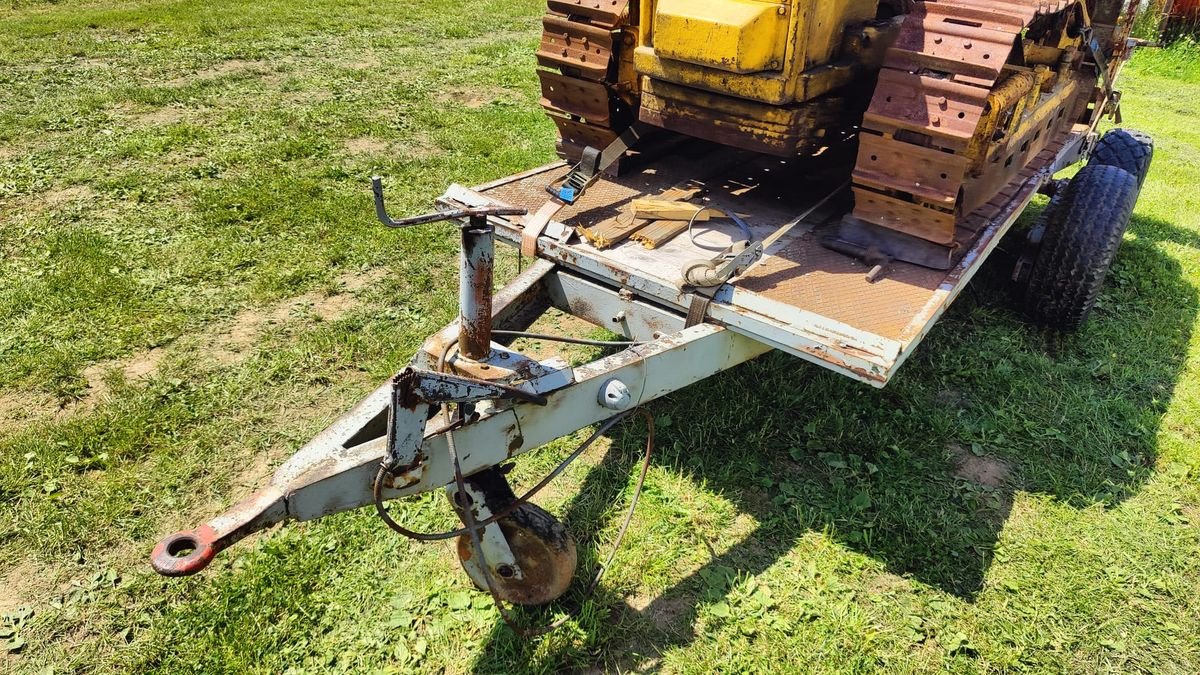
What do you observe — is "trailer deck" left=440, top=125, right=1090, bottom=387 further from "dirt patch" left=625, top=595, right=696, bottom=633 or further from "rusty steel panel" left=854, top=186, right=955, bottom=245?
"dirt patch" left=625, top=595, right=696, bottom=633

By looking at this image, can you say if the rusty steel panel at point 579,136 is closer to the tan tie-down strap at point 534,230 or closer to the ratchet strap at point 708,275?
the tan tie-down strap at point 534,230

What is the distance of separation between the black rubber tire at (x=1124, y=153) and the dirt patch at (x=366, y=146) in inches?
215

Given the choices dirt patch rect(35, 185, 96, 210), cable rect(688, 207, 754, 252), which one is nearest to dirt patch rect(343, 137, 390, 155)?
dirt patch rect(35, 185, 96, 210)

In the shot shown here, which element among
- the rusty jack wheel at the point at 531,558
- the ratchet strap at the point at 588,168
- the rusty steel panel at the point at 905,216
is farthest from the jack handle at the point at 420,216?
the rusty steel panel at the point at 905,216

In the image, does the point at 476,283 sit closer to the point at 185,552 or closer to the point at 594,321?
the point at 185,552

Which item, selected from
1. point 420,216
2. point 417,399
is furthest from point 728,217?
point 417,399

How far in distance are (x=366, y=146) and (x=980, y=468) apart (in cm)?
555

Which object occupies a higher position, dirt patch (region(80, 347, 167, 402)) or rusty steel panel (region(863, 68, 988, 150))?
rusty steel panel (region(863, 68, 988, 150))

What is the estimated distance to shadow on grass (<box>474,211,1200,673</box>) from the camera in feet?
9.73

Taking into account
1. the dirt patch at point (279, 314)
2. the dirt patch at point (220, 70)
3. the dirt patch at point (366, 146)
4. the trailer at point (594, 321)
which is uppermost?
the trailer at point (594, 321)

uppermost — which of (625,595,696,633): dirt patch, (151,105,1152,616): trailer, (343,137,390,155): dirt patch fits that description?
(151,105,1152,616): trailer

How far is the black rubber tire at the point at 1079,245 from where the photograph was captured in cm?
401

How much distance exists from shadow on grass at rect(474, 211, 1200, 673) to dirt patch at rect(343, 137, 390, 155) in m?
4.17

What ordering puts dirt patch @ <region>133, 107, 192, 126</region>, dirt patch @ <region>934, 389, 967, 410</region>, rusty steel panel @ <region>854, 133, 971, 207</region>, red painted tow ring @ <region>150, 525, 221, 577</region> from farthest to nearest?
dirt patch @ <region>133, 107, 192, 126</region> → dirt patch @ <region>934, 389, 967, 410</region> → rusty steel panel @ <region>854, 133, 971, 207</region> → red painted tow ring @ <region>150, 525, 221, 577</region>
